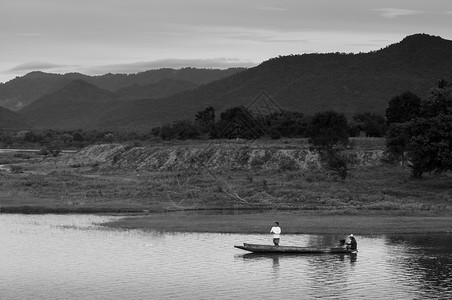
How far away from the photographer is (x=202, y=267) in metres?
47.9

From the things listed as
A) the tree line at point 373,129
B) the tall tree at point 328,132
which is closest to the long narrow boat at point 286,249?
the tree line at point 373,129

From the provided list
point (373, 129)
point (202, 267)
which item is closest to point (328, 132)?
point (373, 129)

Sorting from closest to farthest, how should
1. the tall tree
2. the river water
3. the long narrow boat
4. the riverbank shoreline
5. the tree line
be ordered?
the river water → the long narrow boat → the riverbank shoreline → the tree line → the tall tree

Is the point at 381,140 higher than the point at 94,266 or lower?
higher

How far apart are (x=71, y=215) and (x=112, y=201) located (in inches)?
377

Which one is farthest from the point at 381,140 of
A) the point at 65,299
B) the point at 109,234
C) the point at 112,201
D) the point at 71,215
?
the point at 65,299

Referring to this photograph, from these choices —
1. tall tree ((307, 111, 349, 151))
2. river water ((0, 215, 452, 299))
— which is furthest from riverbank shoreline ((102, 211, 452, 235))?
tall tree ((307, 111, 349, 151))

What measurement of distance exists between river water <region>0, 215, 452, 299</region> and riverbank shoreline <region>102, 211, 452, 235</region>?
2.59 meters

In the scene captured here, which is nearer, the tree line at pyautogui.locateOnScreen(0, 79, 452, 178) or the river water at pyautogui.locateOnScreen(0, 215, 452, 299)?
the river water at pyautogui.locateOnScreen(0, 215, 452, 299)

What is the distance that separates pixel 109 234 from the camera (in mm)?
61250

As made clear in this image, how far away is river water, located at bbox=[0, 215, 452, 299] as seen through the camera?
41.4m

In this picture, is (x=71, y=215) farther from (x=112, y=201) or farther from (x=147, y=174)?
(x=147, y=174)

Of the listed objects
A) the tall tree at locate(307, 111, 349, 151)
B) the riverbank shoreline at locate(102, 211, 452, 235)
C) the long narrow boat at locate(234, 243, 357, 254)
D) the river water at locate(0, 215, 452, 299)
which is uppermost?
the tall tree at locate(307, 111, 349, 151)

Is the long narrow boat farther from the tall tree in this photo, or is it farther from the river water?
the tall tree
